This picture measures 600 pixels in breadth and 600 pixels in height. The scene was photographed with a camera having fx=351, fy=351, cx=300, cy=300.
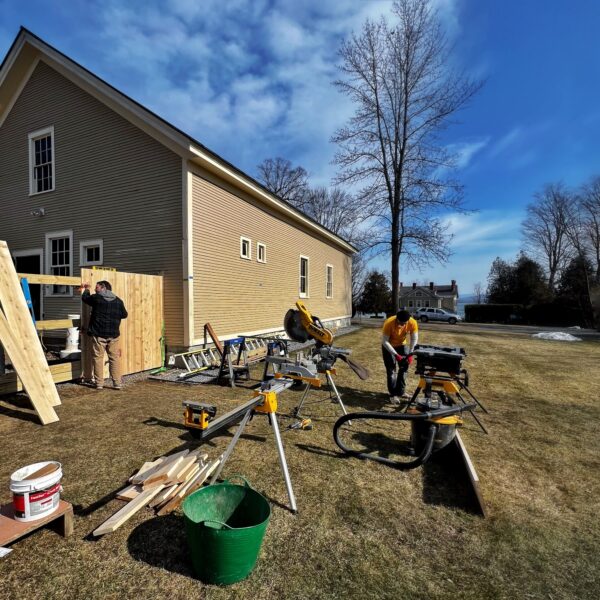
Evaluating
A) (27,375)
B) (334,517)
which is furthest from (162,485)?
(27,375)

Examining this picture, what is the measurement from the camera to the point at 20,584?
2107 millimetres

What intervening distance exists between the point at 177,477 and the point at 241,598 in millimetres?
1304

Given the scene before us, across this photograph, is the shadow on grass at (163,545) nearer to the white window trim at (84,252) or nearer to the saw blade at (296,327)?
the saw blade at (296,327)

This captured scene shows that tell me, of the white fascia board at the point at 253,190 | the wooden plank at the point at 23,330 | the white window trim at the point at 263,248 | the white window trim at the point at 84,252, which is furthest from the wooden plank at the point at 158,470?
the white window trim at the point at 263,248

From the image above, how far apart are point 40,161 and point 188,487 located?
39.1ft

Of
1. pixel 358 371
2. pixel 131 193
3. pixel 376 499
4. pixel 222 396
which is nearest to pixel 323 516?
pixel 376 499

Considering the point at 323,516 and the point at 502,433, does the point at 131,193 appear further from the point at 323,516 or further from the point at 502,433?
the point at 502,433

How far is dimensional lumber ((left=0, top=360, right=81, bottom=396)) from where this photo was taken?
5.82 meters

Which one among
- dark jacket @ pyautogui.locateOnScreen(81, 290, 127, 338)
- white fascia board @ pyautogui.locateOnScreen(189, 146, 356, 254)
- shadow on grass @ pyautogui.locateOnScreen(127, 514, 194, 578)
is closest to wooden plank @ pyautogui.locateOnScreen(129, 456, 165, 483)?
shadow on grass @ pyautogui.locateOnScreen(127, 514, 194, 578)

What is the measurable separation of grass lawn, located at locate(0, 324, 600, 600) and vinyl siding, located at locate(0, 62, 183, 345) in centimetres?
430

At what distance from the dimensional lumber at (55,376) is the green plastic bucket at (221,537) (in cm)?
534

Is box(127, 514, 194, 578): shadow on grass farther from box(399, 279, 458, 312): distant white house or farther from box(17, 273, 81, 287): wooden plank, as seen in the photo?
box(399, 279, 458, 312): distant white house

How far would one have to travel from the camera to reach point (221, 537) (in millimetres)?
2006

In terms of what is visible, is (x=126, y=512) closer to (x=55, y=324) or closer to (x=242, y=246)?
(x=55, y=324)
